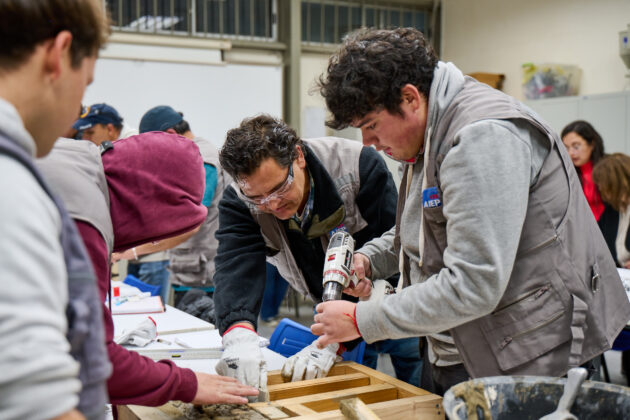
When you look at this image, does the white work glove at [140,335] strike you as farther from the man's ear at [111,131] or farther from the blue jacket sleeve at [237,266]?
the man's ear at [111,131]

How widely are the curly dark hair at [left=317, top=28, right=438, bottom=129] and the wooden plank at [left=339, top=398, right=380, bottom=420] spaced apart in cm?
60

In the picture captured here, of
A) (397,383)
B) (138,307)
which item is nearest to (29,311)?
(397,383)

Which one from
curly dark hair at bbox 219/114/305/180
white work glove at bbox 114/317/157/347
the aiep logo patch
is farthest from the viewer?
white work glove at bbox 114/317/157/347

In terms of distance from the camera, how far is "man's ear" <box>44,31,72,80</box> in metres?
0.63

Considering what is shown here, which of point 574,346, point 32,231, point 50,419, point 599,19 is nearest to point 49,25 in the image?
point 32,231

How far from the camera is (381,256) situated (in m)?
1.82

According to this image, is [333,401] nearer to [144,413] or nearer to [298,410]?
[298,410]

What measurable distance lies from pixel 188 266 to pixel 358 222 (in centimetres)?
158

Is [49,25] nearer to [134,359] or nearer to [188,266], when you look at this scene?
[134,359]

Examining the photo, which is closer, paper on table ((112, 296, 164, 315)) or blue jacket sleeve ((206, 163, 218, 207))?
paper on table ((112, 296, 164, 315))

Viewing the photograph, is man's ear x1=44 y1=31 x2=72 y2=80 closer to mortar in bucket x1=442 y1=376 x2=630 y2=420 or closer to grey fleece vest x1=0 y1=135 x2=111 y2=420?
grey fleece vest x1=0 y1=135 x2=111 y2=420

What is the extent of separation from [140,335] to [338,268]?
0.94m

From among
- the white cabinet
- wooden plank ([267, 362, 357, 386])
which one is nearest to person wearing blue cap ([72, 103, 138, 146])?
wooden plank ([267, 362, 357, 386])

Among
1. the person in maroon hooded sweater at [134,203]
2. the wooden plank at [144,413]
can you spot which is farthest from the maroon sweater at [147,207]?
the wooden plank at [144,413]
